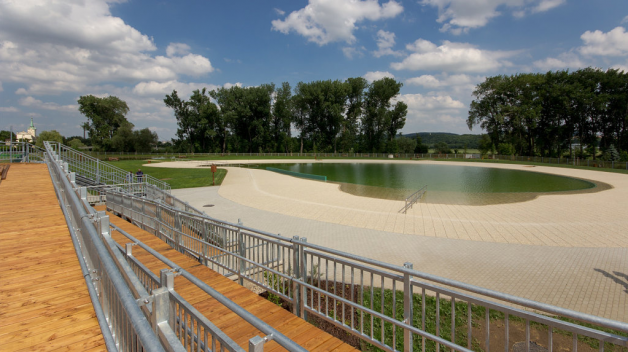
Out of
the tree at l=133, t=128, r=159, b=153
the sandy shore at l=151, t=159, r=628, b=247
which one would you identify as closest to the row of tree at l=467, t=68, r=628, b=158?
the sandy shore at l=151, t=159, r=628, b=247

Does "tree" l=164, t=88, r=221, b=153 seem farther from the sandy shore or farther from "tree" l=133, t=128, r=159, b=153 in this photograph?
the sandy shore

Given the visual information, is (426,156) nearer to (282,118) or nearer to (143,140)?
(282,118)

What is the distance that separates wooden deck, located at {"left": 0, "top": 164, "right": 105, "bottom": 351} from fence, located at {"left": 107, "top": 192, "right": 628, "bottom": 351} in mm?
2412

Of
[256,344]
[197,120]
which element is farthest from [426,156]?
[256,344]

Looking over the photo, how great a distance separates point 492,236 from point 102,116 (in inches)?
3634

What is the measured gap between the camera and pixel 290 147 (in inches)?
3246

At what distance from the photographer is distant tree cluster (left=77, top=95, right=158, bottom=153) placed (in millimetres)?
69812

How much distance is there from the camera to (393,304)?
144 inches

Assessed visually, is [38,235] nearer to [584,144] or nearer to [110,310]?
[110,310]

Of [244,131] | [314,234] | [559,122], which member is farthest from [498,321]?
[244,131]

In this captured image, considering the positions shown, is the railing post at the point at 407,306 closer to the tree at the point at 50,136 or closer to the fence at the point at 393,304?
the fence at the point at 393,304

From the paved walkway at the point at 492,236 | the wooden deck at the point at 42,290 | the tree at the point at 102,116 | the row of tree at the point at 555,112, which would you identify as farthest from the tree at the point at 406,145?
the wooden deck at the point at 42,290

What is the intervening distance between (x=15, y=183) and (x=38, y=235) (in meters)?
8.08

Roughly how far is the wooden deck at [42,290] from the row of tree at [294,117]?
238ft
